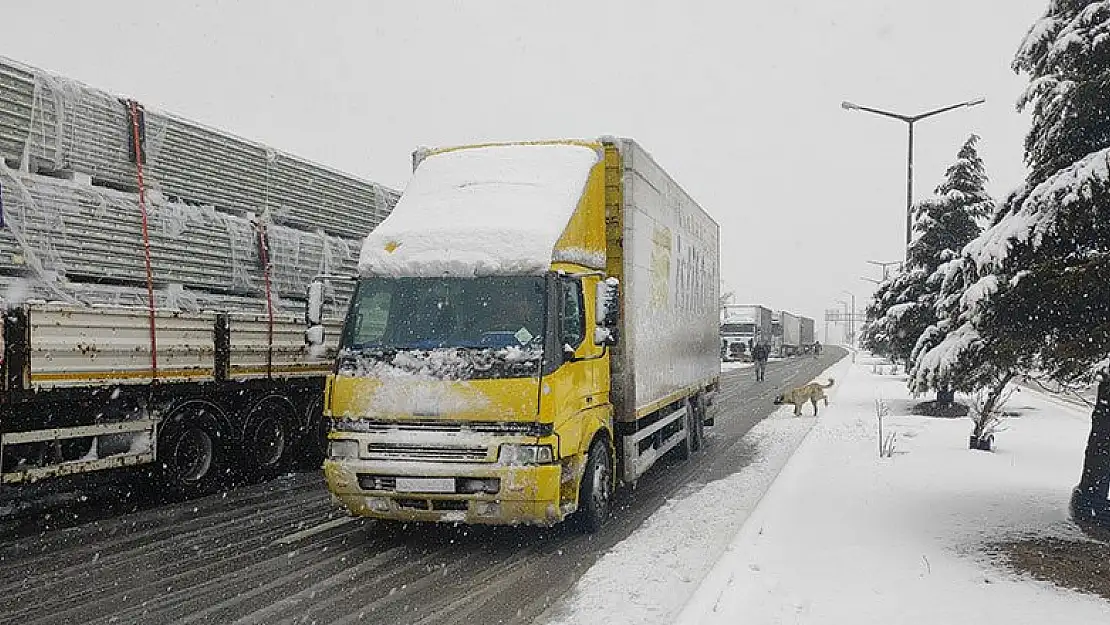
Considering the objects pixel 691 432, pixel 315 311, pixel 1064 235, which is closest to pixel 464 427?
pixel 315 311

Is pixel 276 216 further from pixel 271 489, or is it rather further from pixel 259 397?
pixel 271 489

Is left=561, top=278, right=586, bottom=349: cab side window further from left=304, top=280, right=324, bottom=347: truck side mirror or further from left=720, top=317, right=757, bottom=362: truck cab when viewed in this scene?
left=720, top=317, right=757, bottom=362: truck cab

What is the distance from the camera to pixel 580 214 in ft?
26.9

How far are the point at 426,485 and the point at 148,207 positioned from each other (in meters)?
4.84

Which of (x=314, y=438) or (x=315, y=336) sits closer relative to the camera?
(x=315, y=336)

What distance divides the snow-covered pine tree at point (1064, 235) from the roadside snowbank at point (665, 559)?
300cm

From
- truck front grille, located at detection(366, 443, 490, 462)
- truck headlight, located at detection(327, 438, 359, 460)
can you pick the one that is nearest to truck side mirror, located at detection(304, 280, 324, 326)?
truck headlight, located at detection(327, 438, 359, 460)

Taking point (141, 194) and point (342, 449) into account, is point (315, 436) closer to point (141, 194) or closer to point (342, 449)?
point (141, 194)

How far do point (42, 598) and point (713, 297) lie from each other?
36.3ft

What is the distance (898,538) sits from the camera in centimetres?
747

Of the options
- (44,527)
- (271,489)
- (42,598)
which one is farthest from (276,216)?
(42,598)

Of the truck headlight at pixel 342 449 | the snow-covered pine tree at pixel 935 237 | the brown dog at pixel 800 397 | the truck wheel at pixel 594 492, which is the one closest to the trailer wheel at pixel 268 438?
the truck headlight at pixel 342 449

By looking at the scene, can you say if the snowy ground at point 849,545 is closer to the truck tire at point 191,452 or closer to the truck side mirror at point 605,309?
the truck side mirror at point 605,309

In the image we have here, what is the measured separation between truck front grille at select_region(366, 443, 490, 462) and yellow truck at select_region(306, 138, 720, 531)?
11 millimetres
